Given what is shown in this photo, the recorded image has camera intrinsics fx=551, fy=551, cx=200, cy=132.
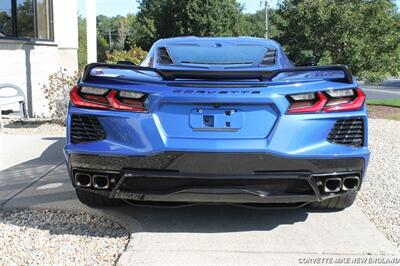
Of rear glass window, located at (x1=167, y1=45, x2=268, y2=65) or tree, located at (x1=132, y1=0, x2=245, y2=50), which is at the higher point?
tree, located at (x1=132, y1=0, x2=245, y2=50)

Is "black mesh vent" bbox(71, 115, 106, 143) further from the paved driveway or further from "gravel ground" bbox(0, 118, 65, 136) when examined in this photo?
"gravel ground" bbox(0, 118, 65, 136)

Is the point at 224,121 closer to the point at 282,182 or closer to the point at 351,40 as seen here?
the point at 282,182

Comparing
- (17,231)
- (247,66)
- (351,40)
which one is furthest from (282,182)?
(351,40)

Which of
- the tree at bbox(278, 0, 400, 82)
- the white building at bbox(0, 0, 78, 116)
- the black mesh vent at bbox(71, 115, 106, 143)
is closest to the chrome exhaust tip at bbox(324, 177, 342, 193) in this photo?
the black mesh vent at bbox(71, 115, 106, 143)

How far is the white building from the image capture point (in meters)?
11.8

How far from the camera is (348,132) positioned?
384 centimetres

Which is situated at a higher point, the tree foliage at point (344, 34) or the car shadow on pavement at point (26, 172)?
the tree foliage at point (344, 34)

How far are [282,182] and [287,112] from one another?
1.57 ft

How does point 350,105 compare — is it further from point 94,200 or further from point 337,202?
point 94,200

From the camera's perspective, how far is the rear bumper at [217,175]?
3.66 m

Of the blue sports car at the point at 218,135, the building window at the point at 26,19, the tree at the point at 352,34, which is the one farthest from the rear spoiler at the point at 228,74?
the tree at the point at 352,34

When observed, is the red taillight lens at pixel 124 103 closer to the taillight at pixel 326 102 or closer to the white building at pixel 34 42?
the taillight at pixel 326 102

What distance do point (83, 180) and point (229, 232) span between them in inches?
45.4

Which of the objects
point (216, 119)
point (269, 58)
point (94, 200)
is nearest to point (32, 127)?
point (94, 200)
